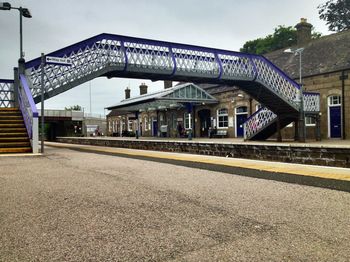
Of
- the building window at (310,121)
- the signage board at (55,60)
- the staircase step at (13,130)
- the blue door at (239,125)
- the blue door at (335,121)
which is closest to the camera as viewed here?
the staircase step at (13,130)

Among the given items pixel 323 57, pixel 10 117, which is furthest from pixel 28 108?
pixel 323 57

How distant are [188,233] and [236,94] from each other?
27.0 metres

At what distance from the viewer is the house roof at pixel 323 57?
22.7 m

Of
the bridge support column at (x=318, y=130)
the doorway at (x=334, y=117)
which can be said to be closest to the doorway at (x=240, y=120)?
the bridge support column at (x=318, y=130)

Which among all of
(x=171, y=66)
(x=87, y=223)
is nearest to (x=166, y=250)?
(x=87, y=223)

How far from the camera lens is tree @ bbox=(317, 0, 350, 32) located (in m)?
43.7

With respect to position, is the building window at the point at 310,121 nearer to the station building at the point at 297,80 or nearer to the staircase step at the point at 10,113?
the station building at the point at 297,80

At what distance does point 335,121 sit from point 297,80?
15.9ft

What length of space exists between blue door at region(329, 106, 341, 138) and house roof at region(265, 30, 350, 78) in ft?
9.18

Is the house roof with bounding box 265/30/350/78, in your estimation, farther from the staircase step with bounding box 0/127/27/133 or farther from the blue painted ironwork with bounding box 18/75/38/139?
the staircase step with bounding box 0/127/27/133

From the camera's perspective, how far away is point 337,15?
4472cm

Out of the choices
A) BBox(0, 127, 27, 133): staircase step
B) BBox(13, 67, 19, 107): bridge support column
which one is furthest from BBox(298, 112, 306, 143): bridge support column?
BBox(13, 67, 19, 107): bridge support column

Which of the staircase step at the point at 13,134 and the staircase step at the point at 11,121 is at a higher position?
the staircase step at the point at 11,121

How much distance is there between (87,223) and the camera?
12.4 feet
